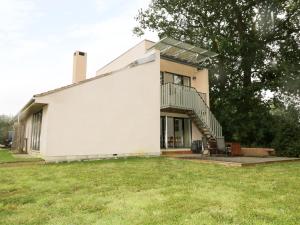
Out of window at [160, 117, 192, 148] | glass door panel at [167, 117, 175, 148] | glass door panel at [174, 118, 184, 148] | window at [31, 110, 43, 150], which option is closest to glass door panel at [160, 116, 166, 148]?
window at [160, 117, 192, 148]

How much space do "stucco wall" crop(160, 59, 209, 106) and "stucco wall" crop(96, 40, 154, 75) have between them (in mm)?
2063

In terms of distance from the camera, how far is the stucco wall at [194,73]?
765 inches

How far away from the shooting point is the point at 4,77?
33312mm

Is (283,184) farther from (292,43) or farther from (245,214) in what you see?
(292,43)

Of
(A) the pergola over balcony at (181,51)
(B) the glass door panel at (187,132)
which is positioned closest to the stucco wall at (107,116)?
(A) the pergola over balcony at (181,51)

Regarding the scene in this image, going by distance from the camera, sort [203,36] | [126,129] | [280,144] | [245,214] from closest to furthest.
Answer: [245,214] < [126,129] < [280,144] < [203,36]

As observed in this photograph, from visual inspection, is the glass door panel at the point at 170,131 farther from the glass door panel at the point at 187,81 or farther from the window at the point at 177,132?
the glass door panel at the point at 187,81

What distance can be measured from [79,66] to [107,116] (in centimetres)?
644

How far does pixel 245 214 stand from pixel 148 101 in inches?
467

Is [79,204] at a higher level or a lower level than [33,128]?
lower

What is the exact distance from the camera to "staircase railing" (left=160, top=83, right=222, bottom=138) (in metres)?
17.0

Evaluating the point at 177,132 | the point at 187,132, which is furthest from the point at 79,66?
the point at 187,132

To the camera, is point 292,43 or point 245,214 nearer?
point 245,214

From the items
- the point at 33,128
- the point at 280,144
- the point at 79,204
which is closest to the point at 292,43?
the point at 280,144
